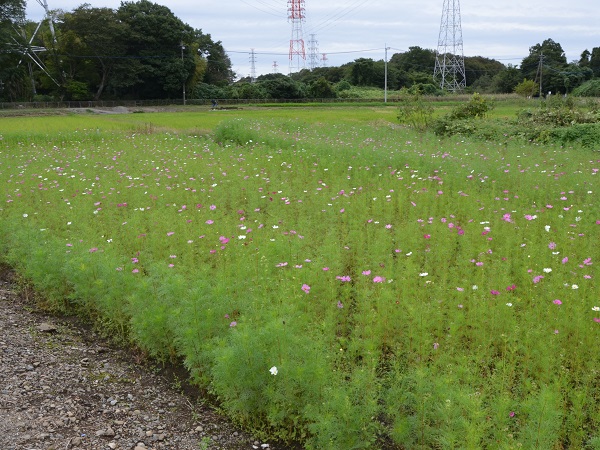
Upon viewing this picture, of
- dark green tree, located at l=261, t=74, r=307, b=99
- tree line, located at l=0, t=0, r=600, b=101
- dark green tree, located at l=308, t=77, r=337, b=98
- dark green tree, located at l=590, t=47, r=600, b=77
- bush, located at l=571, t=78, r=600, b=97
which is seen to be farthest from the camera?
dark green tree, located at l=590, t=47, r=600, b=77

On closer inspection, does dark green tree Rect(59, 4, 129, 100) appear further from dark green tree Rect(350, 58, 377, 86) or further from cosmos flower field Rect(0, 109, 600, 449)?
cosmos flower field Rect(0, 109, 600, 449)

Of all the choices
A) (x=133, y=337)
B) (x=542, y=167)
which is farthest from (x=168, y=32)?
(x=133, y=337)

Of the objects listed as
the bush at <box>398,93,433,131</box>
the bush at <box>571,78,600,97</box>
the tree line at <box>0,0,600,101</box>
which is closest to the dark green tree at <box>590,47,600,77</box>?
the tree line at <box>0,0,600,101</box>

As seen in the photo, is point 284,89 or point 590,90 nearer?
point 590,90

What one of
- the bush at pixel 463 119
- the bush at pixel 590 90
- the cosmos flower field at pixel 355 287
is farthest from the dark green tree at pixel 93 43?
the cosmos flower field at pixel 355 287

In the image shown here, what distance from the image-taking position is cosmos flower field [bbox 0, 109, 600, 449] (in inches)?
137

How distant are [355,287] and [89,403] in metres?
2.78

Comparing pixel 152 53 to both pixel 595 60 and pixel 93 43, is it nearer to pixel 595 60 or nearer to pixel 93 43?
pixel 93 43

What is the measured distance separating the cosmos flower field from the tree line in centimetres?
4238

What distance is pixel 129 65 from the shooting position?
52.2 metres

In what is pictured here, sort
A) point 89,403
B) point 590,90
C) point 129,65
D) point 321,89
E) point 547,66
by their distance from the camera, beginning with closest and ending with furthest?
point 89,403 → point 590,90 → point 129,65 → point 321,89 → point 547,66

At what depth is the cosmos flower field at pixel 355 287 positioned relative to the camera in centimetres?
347

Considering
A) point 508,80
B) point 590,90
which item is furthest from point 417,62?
point 590,90

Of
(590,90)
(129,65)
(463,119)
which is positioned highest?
(129,65)
